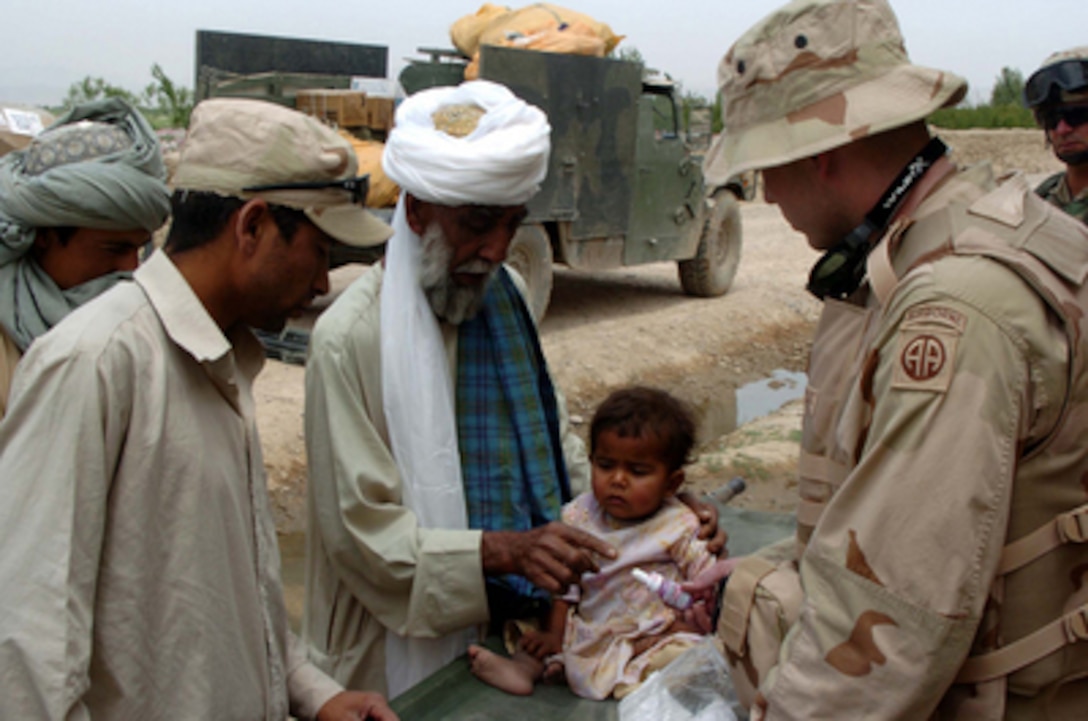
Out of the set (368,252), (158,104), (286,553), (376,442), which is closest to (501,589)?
(376,442)

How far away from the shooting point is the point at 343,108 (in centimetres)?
908

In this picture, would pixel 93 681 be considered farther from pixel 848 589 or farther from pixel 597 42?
pixel 597 42

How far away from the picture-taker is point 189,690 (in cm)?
149

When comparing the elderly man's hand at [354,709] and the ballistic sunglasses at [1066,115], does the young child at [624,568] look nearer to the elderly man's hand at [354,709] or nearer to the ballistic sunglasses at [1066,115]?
the elderly man's hand at [354,709]

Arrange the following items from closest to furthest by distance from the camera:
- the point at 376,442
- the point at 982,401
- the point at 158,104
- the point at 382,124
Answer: the point at 982,401 → the point at 376,442 → the point at 382,124 → the point at 158,104

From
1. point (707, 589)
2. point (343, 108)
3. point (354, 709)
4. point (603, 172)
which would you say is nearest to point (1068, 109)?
point (707, 589)

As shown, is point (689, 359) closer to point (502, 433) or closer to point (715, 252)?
Answer: point (715, 252)

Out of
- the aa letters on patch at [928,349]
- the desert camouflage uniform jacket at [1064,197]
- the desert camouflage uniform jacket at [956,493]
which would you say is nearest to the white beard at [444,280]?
the desert camouflage uniform jacket at [956,493]

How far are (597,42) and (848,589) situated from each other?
897cm

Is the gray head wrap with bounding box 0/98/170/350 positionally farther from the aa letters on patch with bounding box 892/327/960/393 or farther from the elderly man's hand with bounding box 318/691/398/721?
the aa letters on patch with bounding box 892/327/960/393

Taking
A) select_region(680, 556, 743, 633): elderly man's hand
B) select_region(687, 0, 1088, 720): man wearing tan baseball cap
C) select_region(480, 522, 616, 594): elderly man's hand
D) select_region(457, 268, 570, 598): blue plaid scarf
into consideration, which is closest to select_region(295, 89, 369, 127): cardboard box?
select_region(457, 268, 570, 598): blue plaid scarf

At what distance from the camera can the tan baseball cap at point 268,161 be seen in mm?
1659

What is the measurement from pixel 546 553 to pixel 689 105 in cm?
1724

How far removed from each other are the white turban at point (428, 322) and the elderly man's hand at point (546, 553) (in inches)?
6.2
